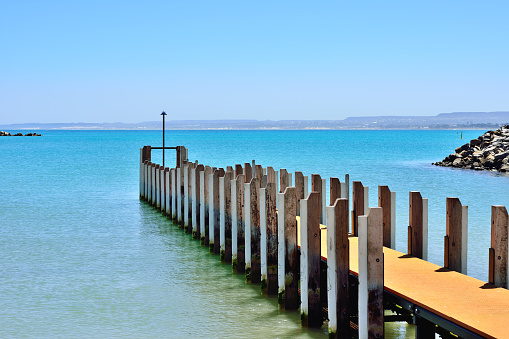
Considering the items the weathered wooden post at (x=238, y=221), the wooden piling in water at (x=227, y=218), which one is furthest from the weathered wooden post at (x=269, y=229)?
the wooden piling in water at (x=227, y=218)

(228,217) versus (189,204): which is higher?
(228,217)

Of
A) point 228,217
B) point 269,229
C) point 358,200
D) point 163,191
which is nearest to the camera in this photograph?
point 269,229

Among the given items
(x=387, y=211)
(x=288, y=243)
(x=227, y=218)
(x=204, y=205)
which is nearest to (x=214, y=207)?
(x=227, y=218)

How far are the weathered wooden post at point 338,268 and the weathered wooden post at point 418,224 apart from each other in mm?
1603

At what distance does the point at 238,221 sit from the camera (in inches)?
460

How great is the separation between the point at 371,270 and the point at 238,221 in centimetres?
512

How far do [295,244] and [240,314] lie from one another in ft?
5.22

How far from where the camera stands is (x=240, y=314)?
9656mm

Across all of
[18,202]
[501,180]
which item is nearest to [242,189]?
[18,202]

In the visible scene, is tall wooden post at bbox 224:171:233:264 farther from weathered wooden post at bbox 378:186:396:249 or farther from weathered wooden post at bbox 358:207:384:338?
weathered wooden post at bbox 358:207:384:338

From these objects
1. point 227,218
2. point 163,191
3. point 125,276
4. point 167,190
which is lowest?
point 125,276

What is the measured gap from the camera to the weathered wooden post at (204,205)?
1391 centimetres

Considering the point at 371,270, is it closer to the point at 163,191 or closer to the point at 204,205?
the point at 204,205

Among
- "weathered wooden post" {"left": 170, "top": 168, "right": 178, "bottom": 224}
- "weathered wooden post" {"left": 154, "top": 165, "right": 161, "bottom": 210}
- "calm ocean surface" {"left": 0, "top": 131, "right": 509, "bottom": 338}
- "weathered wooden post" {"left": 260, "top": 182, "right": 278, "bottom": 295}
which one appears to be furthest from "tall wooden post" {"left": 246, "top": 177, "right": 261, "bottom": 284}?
"weathered wooden post" {"left": 154, "top": 165, "right": 161, "bottom": 210}
